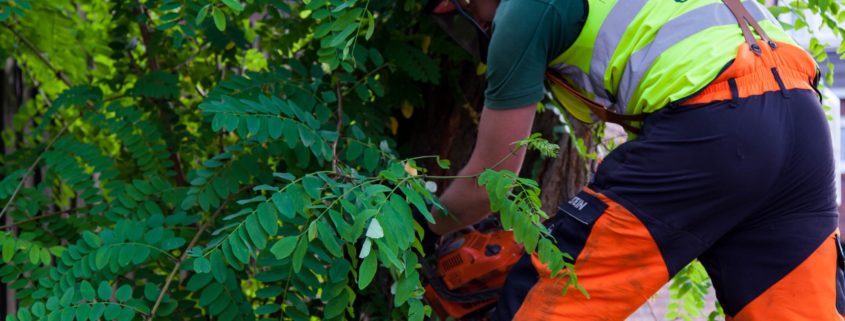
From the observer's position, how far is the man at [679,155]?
6.78ft

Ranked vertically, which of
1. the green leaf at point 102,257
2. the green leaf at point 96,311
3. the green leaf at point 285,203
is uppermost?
the green leaf at point 285,203

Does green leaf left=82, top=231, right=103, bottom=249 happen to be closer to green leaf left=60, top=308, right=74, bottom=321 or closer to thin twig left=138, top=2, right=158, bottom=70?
green leaf left=60, top=308, right=74, bottom=321

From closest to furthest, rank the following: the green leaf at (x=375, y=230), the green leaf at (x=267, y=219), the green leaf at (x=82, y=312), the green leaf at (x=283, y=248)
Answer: the green leaf at (x=375, y=230) < the green leaf at (x=283, y=248) < the green leaf at (x=267, y=219) < the green leaf at (x=82, y=312)

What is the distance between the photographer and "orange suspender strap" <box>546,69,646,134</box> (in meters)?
2.25

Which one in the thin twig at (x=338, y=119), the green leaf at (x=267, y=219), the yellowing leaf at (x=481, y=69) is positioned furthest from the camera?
the yellowing leaf at (x=481, y=69)

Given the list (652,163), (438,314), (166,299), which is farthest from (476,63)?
(166,299)

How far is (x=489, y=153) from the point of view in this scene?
7.38 ft

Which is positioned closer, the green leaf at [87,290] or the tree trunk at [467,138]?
the green leaf at [87,290]

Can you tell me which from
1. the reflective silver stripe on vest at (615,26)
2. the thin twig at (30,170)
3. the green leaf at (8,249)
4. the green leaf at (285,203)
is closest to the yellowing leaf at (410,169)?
the green leaf at (285,203)

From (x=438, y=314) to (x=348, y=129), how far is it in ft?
1.97

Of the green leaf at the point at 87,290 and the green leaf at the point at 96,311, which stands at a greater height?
the green leaf at the point at 87,290

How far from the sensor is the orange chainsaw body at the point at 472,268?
2582 millimetres

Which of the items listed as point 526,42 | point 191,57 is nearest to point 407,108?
point 191,57

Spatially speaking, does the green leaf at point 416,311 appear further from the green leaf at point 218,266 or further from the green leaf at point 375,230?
the green leaf at point 218,266
